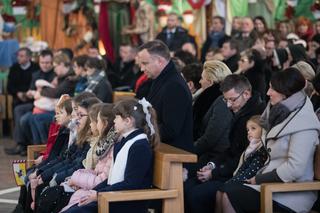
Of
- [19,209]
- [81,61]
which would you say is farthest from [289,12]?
[19,209]

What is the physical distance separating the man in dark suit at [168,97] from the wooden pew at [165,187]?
0.41m

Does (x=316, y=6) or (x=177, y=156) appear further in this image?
(x=316, y=6)

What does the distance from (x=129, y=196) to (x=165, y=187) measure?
0.91ft

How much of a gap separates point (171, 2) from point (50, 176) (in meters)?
9.32

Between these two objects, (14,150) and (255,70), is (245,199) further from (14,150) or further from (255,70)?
(14,150)

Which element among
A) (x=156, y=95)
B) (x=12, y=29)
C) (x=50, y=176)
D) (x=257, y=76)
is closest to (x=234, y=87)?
(x=156, y=95)

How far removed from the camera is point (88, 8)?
653 inches

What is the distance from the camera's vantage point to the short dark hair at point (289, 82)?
623 cm

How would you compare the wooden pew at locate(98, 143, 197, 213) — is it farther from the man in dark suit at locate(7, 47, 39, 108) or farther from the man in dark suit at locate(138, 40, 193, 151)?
the man in dark suit at locate(7, 47, 39, 108)

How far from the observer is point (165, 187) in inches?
239

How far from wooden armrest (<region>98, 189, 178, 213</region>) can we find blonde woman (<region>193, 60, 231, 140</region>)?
5.73 feet

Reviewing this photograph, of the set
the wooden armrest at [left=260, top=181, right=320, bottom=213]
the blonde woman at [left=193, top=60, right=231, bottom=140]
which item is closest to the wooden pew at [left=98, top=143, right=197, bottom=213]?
the wooden armrest at [left=260, top=181, right=320, bottom=213]

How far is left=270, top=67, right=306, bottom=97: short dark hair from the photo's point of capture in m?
6.23

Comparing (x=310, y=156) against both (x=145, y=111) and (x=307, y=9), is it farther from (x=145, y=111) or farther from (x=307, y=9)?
(x=307, y=9)
